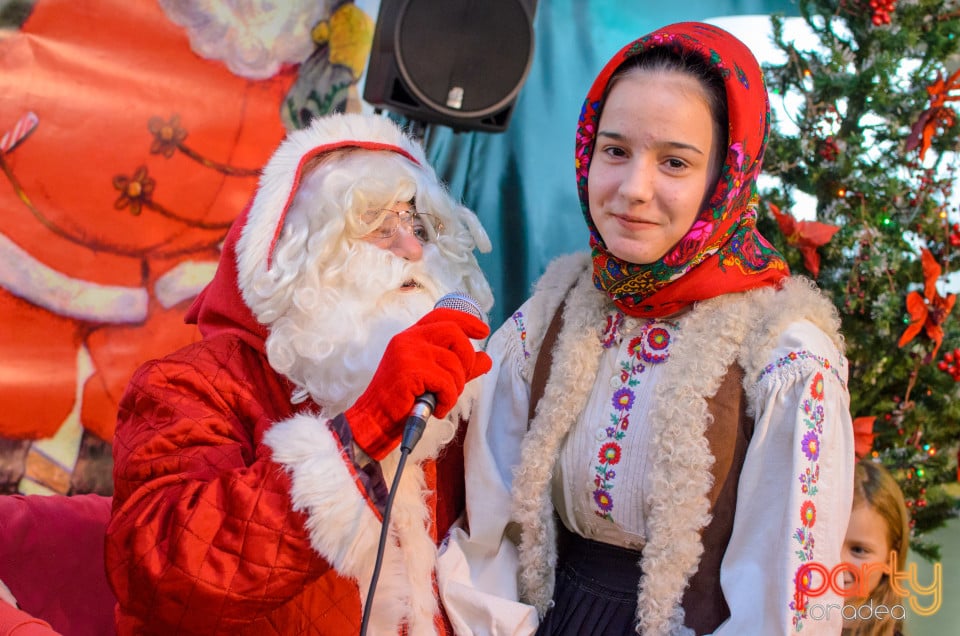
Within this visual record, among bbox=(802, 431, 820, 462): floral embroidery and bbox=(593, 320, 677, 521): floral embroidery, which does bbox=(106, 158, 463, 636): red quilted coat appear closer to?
bbox=(593, 320, 677, 521): floral embroidery

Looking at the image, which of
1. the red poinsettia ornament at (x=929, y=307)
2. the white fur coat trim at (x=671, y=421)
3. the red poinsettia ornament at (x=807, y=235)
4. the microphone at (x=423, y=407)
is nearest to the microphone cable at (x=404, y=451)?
the microphone at (x=423, y=407)

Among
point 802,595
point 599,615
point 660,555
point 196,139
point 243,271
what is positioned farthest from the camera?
point 196,139

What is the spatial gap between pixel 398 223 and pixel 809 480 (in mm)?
1016

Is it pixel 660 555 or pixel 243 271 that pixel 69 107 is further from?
pixel 660 555

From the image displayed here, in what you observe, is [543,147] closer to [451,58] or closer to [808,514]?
[451,58]

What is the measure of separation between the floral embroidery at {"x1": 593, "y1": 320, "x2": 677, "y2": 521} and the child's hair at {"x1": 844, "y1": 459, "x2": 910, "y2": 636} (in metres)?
1.18

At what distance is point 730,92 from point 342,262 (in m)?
0.87

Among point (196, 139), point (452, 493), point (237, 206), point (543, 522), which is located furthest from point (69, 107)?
point (543, 522)

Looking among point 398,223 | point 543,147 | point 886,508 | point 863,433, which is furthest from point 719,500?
point 543,147

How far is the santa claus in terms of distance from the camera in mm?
1479

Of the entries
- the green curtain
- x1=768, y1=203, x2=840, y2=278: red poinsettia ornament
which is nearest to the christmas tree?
x1=768, y1=203, x2=840, y2=278: red poinsettia ornament

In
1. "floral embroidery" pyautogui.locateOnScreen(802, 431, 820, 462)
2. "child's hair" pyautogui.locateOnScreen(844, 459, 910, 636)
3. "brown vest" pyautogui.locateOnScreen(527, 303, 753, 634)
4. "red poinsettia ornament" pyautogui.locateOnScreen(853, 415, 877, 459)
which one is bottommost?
"child's hair" pyautogui.locateOnScreen(844, 459, 910, 636)

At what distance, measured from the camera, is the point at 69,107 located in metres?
2.54

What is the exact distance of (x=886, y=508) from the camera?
2.51 m
